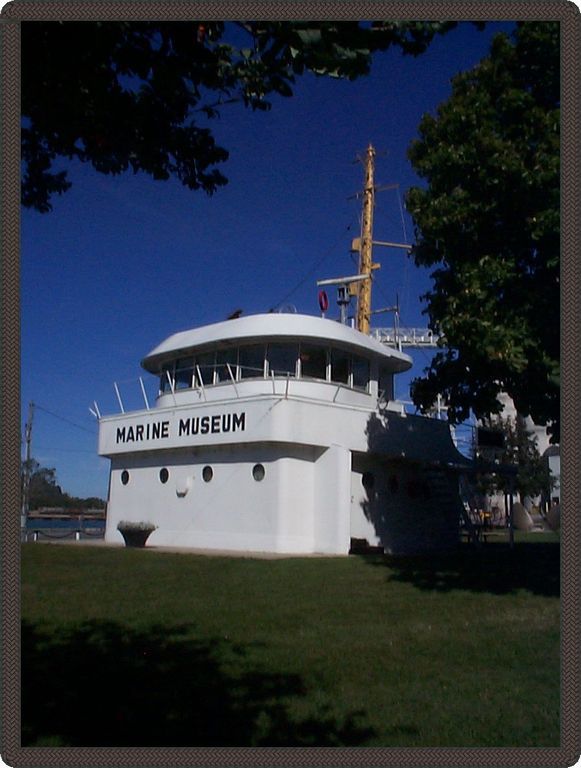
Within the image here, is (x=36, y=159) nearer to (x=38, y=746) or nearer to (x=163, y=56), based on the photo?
(x=163, y=56)

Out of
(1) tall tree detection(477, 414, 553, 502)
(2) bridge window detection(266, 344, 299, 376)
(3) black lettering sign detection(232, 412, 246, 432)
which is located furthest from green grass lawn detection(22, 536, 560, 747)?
(2) bridge window detection(266, 344, 299, 376)

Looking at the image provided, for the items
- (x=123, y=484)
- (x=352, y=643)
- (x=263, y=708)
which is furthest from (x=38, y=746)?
(x=123, y=484)

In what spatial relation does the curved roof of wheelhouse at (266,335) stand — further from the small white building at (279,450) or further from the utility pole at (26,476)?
the utility pole at (26,476)

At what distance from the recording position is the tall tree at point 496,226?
5297mm

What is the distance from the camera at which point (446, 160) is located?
664 cm

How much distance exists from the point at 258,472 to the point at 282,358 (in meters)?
2.01

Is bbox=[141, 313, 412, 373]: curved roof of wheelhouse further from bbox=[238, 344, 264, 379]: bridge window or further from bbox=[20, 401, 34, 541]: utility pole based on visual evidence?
bbox=[20, 401, 34, 541]: utility pole

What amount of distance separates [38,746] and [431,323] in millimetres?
5753

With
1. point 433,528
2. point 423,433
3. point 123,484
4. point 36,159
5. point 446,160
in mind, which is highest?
point 446,160

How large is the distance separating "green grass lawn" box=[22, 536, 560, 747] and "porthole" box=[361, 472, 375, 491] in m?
5.01

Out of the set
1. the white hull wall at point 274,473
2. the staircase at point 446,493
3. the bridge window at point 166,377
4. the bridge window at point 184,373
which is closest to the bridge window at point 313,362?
the white hull wall at point 274,473

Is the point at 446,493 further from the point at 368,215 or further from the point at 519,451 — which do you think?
the point at 368,215

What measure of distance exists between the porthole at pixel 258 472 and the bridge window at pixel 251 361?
62.6 inches

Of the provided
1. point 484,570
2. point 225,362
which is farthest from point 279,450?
point 484,570
